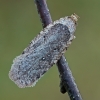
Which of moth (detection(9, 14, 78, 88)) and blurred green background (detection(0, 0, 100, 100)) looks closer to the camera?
moth (detection(9, 14, 78, 88))

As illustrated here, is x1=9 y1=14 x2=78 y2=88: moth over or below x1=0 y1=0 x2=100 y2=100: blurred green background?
below

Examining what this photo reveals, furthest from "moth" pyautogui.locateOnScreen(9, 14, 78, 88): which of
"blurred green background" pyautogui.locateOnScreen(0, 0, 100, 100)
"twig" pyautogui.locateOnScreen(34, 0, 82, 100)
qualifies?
"blurred green background" pyautogui.locateOnScreen(0, 0, 100, 100)

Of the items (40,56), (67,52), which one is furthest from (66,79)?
(67,52)

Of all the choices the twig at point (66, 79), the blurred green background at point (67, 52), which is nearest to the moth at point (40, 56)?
the twig at point (66, 79)

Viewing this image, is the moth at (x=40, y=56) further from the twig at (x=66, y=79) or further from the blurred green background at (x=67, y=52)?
the blurred green background at (x=67, y=52)

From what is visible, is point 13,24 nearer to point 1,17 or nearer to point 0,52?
point 1,17

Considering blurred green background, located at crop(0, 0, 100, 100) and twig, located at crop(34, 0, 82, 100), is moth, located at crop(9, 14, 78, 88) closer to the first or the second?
twig, located at crop(34, 0, 82, 100)
